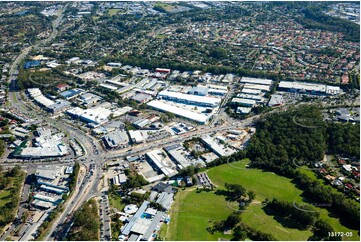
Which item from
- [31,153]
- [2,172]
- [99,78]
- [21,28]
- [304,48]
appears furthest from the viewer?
[21,28]

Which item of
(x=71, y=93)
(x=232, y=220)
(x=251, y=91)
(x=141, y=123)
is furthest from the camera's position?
(x=71, y=93)

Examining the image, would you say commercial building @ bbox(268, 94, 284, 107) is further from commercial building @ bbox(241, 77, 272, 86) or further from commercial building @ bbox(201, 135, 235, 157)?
commercial building @ bbox(201, 135, 235, 157)

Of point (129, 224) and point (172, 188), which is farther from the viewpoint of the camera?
point (172, 188)

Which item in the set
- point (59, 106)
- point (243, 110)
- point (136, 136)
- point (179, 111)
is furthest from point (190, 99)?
point (59, 106)

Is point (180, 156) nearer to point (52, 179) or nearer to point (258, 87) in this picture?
point (52, 179)

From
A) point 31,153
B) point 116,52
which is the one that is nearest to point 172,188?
point 31,153

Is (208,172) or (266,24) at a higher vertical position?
(266,24)

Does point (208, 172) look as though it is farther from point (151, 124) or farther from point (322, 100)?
point (322, 100)
